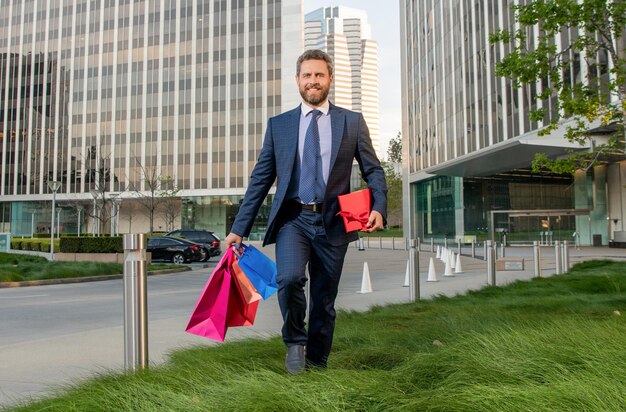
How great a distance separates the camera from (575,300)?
7.14 metres

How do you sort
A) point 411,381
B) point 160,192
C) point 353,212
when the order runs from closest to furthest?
point 411,381 → point 353,212 → point 160,192

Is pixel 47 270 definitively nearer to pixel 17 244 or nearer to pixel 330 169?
pixel 330 169

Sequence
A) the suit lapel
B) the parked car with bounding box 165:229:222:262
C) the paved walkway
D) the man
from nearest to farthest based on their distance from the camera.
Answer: the man < the suit lapel < the paved walkway < the parked car with bounding box 165:229:222:262

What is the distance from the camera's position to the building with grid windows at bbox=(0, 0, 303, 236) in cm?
6181

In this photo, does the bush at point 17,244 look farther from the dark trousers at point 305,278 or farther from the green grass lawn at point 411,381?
the dark trousers at point 305,278

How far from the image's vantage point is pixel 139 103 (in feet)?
212

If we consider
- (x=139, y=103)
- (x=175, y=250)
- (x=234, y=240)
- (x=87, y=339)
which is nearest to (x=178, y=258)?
(x=175, y=250)

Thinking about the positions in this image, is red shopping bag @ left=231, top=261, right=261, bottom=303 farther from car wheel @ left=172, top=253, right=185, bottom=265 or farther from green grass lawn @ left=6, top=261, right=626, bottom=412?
car wheel @ left=172, top=253, right=185, bottom=265

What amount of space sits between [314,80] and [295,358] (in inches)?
67.7

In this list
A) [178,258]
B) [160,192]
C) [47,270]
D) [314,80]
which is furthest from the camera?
[160,192]

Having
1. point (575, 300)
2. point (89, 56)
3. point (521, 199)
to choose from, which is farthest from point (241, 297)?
point (89, 56)

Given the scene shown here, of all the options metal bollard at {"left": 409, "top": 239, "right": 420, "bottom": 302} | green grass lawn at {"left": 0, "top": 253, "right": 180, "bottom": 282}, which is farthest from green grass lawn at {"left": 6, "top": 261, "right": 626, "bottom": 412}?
green grass lawn at {"left": 0, "top": 253, "right": 180, "bottom": 282}

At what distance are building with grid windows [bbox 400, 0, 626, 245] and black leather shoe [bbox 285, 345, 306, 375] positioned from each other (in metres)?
22.6

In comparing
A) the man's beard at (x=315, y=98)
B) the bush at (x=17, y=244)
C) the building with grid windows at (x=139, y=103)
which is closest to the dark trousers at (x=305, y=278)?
the man's beard at (x=315, y=98)
